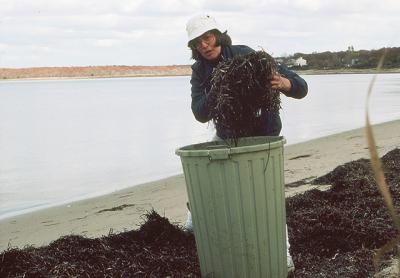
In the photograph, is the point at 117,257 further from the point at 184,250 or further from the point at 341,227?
the point at 341,227

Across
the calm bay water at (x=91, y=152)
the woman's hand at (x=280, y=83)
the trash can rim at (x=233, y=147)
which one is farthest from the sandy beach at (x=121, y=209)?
the woman's hand at (x=280, y=83)

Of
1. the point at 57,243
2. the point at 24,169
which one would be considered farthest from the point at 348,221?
the point at 24,169

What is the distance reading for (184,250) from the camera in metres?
4.03

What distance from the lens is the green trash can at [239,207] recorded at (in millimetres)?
2807

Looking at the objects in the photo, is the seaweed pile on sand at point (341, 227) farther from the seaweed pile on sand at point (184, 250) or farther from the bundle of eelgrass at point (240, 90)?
the bundle of eelgrass at point (240, 90)

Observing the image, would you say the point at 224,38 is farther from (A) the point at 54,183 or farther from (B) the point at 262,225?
(A) the point at 54,183

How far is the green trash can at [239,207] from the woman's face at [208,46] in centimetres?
80

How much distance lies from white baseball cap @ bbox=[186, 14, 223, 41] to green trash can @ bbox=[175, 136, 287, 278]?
2.75ft

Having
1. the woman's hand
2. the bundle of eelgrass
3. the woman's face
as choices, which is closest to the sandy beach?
the woman's face

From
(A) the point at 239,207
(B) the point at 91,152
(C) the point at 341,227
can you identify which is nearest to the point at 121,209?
(C) the point at 341,227

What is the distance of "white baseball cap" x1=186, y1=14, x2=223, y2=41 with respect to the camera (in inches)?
135

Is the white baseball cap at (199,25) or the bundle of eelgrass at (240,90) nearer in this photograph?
the bundle of eelgrass at (240,90)

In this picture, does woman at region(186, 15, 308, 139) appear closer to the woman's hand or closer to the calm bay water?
the woman's hand

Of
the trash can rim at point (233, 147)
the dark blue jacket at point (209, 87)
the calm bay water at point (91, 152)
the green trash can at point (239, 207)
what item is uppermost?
the dark blue jacket at point (209, 87)
